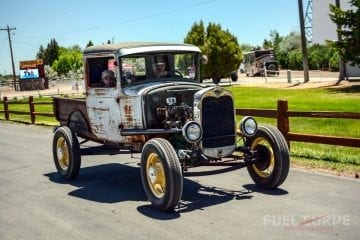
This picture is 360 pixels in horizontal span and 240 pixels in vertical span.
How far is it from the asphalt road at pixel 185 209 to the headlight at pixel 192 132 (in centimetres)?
49

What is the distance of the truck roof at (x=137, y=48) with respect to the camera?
7645mm

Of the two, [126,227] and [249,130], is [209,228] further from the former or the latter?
[249,130]

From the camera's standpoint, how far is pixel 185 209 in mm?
6449

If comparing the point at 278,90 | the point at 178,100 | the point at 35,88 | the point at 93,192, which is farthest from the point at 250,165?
the point at 35,88

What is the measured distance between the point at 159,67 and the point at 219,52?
32425 mm

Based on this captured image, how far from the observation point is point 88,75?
850 centimetres

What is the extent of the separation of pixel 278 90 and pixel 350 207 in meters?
24.8

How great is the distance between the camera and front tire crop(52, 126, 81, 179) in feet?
27.4

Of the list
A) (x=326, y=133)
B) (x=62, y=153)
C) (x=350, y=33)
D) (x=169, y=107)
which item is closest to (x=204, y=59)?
(x=169, y=107)

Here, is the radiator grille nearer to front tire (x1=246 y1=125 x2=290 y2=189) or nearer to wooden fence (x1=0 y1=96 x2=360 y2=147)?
front tire (x1=246 y1=125 x2=290 y2=189)

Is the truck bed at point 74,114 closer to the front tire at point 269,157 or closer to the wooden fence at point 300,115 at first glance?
the front tire at point 269,157

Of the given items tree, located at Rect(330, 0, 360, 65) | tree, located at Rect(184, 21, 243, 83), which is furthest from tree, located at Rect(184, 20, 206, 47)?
tree, located at Rect(330, 0, 360, 65)

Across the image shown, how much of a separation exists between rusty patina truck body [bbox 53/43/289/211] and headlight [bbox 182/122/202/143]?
0.01 m

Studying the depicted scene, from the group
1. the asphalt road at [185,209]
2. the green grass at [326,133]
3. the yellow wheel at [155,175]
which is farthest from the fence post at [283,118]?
the yellow wheel at [155,175]
